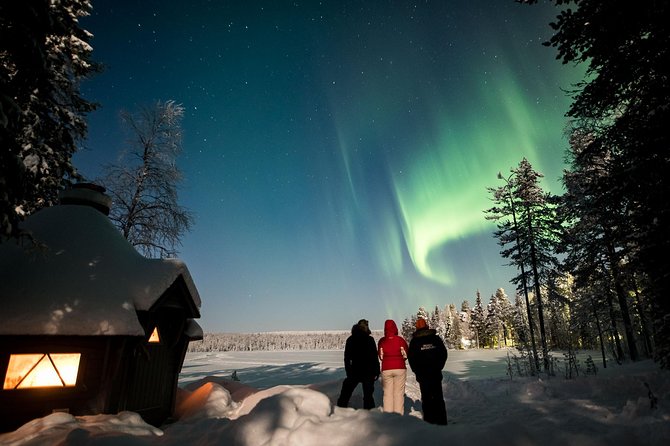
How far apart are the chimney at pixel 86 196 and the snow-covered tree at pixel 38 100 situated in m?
0.71

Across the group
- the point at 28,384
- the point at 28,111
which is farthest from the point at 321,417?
the point at 28,111

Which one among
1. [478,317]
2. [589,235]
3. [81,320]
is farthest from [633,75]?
[478,317]

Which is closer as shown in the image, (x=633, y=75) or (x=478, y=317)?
(x=633, y=75)

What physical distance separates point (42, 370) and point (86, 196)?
521 cm

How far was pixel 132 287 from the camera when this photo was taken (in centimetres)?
791

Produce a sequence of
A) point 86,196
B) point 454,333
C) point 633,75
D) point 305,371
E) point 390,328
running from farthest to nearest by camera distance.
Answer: point 454,333 < point 305,371 < point 86,196 < point 390,328 < point 633,75

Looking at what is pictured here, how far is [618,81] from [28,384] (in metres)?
13.5

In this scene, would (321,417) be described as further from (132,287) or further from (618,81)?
(618,81)

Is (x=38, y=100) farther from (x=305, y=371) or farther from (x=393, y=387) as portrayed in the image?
(x=305, y=371)

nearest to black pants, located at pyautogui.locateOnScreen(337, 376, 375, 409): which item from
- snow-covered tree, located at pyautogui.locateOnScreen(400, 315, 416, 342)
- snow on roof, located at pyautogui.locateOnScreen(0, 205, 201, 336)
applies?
snow on roof, located at pyautogui.locateOnScreen(0, 205, 201, 336)

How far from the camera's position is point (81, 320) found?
6781 mm

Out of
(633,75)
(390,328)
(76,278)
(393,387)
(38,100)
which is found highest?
(38,100)

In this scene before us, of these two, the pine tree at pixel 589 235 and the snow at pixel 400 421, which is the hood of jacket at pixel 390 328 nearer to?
the snow at pixel 400 421

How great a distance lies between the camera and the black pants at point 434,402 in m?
6.65
